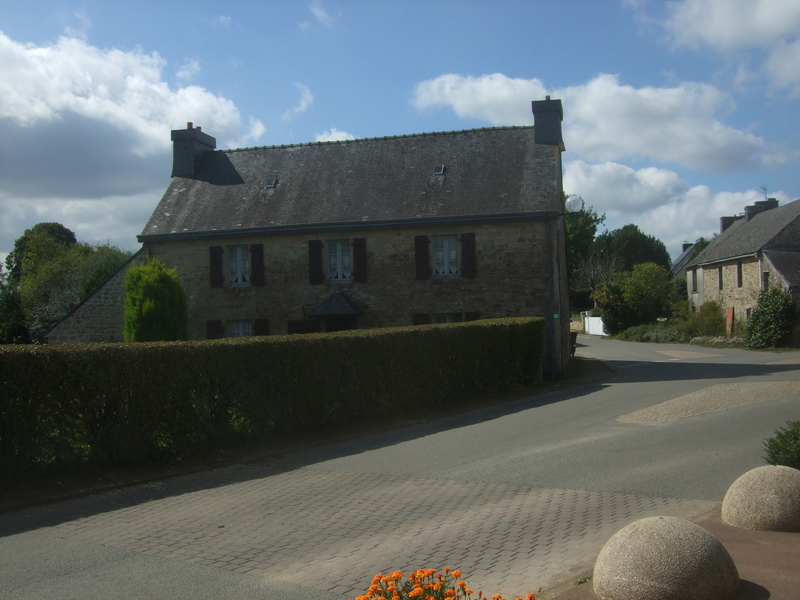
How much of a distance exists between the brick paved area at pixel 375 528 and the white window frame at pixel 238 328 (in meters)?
15.2

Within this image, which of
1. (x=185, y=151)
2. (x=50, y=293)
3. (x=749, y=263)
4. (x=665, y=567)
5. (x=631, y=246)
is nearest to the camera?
(x=665, y=567)

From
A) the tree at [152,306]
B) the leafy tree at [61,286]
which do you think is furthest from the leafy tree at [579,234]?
the tree at [152,306]

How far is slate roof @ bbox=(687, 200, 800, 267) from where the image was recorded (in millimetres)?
35531

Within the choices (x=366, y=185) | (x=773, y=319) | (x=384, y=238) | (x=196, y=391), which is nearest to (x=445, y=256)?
(x=384, y=238)

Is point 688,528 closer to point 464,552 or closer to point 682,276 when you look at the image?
point 464,552

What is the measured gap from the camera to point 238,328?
938 inches

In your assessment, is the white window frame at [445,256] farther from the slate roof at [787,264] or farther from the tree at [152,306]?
the slate roof at [787,264]

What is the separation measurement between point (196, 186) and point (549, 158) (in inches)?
480

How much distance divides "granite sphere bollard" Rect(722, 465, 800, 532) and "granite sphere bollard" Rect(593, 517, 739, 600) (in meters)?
1.45

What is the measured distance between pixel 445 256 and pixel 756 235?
2333 centimetres

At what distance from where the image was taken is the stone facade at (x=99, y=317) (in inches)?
942

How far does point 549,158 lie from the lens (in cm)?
2297

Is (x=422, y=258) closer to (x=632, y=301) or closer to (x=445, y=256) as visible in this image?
(x=445, y=256)

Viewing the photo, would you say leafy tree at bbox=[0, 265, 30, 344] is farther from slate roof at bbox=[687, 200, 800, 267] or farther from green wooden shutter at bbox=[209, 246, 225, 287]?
slate roof at bbox=[687, 200, 800, 267]
